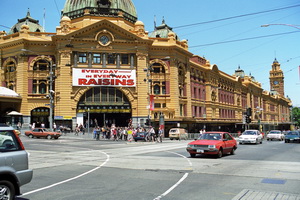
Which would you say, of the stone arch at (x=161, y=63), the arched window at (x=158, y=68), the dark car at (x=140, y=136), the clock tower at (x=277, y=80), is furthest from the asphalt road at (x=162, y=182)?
the clock tower at (x=277, y=80)

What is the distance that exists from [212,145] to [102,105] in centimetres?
3487

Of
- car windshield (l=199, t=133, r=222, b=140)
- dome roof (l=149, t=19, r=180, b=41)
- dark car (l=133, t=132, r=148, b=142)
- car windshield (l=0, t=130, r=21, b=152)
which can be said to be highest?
dome roof (l=149, t=19, r=180, b=41)

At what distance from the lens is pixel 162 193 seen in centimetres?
837

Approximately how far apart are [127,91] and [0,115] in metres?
20.8

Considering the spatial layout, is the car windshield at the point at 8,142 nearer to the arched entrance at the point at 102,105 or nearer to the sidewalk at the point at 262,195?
the sidewalk at the point at 262,195

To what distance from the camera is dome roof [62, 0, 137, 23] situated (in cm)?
5574

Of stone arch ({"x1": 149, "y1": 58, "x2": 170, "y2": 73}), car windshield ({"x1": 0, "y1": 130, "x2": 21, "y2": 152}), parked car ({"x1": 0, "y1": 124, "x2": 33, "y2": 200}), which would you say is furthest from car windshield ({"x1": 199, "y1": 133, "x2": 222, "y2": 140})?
stone arch ({"x1": 149, "y1": 58, "x2": 170, "y2": 73})

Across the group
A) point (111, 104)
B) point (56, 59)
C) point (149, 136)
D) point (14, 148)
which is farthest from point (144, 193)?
point (56, 59)

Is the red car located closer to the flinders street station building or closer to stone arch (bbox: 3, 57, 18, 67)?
the flinders street station building

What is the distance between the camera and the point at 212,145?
16.8 meters

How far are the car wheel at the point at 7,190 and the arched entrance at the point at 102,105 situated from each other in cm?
4246

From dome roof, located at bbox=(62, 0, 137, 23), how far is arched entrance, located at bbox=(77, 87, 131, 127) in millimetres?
14545

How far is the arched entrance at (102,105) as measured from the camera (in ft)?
162

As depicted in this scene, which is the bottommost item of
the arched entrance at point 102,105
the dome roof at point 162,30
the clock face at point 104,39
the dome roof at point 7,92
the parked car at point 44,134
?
the parked car at point 44,134
